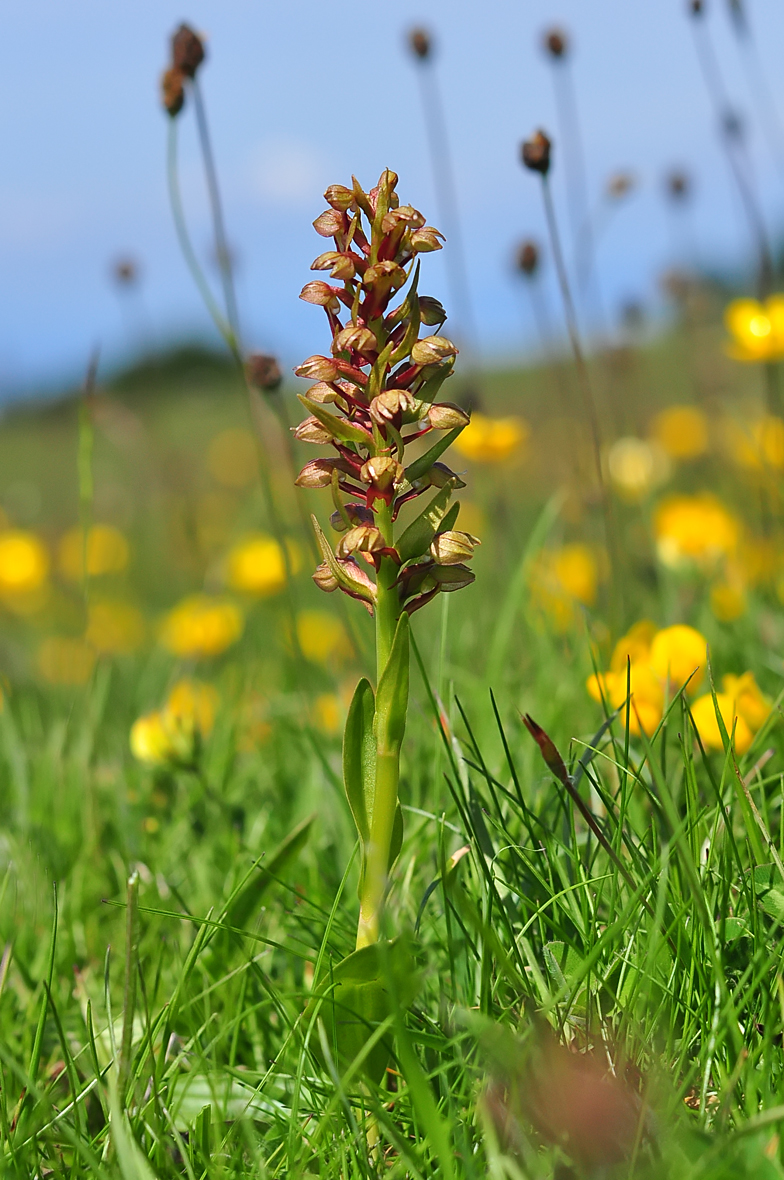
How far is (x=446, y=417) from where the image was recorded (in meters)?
0.90

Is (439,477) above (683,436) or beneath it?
above

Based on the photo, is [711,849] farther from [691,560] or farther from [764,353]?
Answer: [691,560]

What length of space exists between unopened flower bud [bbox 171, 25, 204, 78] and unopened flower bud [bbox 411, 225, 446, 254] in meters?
0.89

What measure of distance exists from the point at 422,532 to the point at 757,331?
1.84 metres

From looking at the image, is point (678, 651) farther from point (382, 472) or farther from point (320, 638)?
point (320, 638)

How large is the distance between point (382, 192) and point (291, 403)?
503cm

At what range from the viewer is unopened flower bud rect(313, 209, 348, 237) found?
3.02 feet

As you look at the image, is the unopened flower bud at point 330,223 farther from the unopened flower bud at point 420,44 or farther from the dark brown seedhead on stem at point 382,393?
the unopened flower bud at point 420,44

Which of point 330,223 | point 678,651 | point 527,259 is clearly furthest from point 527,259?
point 330,223

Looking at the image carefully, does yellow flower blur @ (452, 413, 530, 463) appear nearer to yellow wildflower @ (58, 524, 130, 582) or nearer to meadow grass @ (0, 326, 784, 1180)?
meadow grass @ (0, 326, 784, 1180)

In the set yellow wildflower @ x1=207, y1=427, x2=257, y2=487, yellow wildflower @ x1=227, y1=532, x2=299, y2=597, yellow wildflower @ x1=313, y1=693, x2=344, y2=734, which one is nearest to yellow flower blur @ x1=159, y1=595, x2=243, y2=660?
yellow wildflower @ x1=227, y1=532, x2=299, y2=597

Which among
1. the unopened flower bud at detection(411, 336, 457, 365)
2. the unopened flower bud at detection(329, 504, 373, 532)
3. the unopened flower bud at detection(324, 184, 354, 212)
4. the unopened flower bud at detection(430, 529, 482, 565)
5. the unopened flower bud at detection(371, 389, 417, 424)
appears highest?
the unopened flower bud at detection(324, 184, 354, 212)

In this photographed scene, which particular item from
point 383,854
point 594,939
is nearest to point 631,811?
point 594,939

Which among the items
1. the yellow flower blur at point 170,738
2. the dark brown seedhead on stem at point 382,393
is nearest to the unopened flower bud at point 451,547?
the dark brown seedhead on stem at point 382,393
